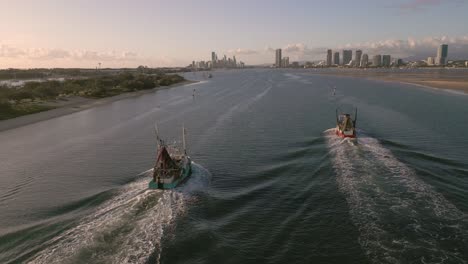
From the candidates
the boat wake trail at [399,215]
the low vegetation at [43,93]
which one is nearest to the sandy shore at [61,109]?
the low vegetation at [43,93]

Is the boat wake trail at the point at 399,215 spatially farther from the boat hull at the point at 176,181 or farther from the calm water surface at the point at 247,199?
the boat hull at the point at 176,181

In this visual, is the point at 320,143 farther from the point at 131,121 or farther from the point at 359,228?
the point at 131,121

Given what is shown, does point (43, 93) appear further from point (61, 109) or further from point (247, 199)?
point (247, 199)

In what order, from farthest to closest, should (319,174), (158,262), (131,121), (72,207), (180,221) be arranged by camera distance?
(131,121), (319,174), (72,207), (180,221), (158,262)

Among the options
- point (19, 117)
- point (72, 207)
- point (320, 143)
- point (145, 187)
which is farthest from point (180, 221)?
point (19, 117)

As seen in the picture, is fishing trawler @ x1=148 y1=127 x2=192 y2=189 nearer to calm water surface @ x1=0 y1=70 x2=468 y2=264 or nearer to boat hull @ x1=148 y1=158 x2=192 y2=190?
boat hull @ x1=148 y1=158 x2=192 y2=190

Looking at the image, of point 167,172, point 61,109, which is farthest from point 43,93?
point 167,172
